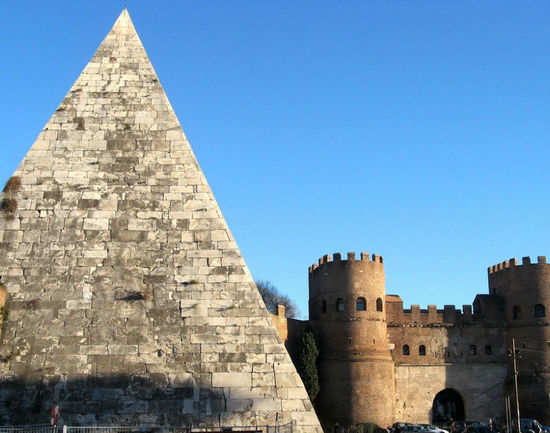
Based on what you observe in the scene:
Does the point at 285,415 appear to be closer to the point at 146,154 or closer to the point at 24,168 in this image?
the point at 146,154

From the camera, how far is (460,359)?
37.5 m

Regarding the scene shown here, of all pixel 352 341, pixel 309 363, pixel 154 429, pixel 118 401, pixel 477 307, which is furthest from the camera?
pixel 477 307

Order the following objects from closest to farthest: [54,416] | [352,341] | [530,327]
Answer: [54,416]
[352,341]
[530,327]

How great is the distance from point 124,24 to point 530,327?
103ft

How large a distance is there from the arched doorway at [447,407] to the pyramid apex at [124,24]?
A: 1204 inches

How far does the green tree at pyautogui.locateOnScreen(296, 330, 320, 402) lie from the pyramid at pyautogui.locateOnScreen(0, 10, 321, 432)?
24.9 m

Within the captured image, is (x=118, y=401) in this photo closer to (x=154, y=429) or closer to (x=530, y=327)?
(x=154, y=429)

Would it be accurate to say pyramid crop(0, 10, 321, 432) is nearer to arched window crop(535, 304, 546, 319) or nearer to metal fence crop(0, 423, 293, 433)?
metal fence crop(0, 423, 293, 433)

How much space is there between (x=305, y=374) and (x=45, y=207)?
83.8 ft

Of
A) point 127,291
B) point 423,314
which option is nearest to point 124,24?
point 127,291

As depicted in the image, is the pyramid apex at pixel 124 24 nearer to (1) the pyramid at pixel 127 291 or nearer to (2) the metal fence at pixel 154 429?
(1) the pyramid at pixel 127 291

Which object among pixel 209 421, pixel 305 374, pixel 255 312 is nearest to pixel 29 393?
pixel 209 421

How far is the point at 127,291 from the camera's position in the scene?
30.2ft

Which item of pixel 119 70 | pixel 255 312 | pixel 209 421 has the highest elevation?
pixel 119 70
